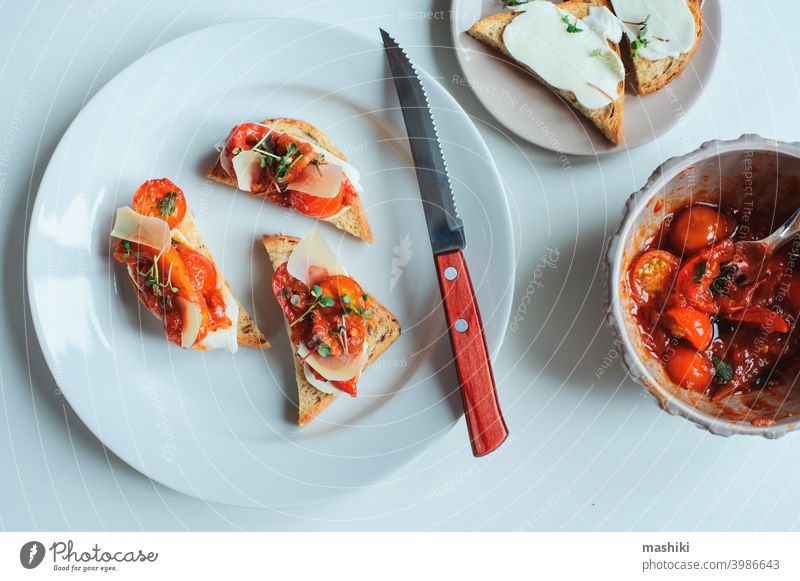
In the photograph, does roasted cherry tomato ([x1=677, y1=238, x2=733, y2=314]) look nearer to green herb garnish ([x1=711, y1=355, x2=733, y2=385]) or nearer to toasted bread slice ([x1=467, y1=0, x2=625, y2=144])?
green herb garnish ([x1=711, y1=355, x2=733, y2=385])

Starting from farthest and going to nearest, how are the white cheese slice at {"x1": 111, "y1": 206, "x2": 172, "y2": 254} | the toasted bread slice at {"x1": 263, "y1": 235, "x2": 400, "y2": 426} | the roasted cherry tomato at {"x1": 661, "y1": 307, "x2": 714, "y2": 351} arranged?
the toasted bread slice at {"x1": 263, "y1": 235, "x2": 400, "y2": 426}
the white cheese slice at {"x1": 111, "y1": 206, "x2": 172, "y2": 254}
the roasted cherry tomato at {"x1": 661, "y1": 307, "x2": 714, "y2": 351}

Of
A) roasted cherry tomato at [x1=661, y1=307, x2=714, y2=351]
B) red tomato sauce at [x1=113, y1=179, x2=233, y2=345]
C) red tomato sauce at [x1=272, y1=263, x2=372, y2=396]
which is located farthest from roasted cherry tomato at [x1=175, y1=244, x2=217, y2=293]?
roasted cherry tomato at [x1=661, y1=307, x2=714, y2=351]

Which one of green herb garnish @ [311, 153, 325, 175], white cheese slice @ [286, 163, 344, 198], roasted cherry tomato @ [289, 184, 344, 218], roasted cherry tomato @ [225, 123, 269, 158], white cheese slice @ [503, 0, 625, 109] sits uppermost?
white cheese slice @ [503, 0, 625, 109]

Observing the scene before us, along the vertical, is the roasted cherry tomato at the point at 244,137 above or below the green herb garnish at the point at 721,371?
above

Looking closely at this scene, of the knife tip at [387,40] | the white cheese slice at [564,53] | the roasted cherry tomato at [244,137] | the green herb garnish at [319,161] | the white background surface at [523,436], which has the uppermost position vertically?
the knife tip at [387,40]

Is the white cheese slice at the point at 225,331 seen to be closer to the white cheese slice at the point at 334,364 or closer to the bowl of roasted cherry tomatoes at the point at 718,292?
the white cheese slice at the point at 334,364

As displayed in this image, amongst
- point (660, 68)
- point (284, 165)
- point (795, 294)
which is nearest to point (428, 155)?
point (284, 165)

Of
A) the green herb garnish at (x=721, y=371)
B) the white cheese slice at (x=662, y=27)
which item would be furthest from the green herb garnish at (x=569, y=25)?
A: the green herb garnish at (x=721, y=371)
